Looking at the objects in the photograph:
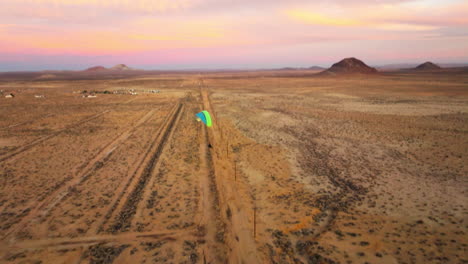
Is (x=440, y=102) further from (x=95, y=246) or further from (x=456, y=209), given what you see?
(x=95, y=246)

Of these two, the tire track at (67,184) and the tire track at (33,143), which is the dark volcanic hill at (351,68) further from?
the tire track at (67,184)

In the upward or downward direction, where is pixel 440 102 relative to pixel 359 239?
upward

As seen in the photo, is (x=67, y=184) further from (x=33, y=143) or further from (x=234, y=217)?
(x=33, y=143)

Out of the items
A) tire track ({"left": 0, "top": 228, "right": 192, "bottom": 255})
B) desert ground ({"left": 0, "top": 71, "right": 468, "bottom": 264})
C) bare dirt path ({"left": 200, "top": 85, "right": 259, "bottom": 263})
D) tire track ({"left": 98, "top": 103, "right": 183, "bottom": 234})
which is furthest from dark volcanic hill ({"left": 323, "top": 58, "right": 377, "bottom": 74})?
tire track ({"left": 0, "top": 228, "right": 192, "bottom": 255})

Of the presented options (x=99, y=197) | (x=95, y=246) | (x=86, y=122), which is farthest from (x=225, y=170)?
(x=86, y=122)

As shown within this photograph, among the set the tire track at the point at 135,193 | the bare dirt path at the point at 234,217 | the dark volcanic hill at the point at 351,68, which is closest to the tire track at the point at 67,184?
the tire track at the point at 135,193

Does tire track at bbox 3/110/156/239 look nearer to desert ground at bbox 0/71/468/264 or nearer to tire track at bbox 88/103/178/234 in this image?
desert ground at bbox 0/71/468/264
